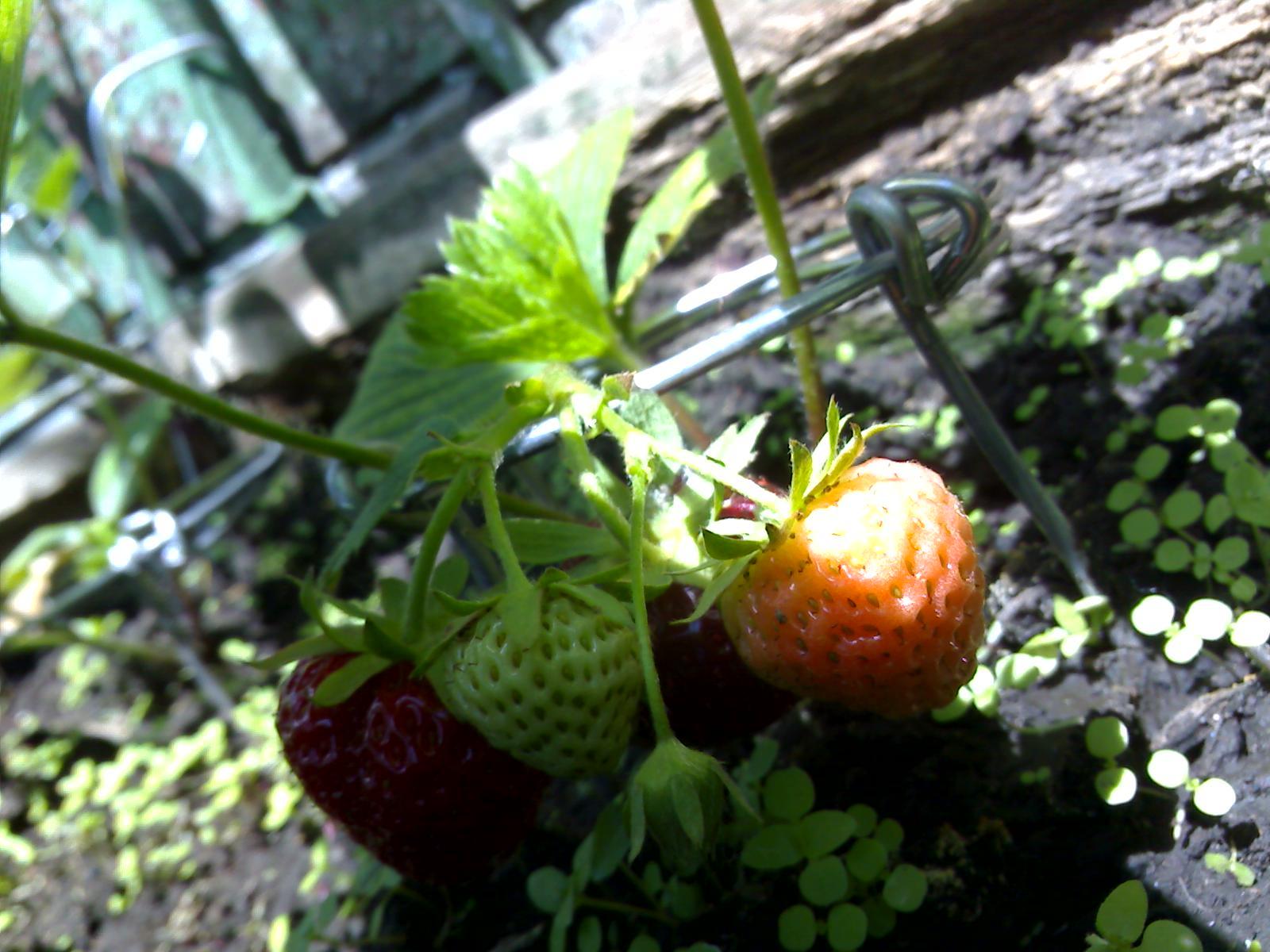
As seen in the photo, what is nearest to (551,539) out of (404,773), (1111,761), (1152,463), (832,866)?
(404,773)

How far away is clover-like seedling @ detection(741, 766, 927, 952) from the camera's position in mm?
617

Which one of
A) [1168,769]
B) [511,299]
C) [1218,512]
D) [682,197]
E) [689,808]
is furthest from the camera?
[682,197]

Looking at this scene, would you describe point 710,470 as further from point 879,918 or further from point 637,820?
point 879,918

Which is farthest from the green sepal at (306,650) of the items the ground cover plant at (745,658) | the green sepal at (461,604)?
the green sepal at (461,604)

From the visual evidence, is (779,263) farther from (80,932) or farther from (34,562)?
(34,562)

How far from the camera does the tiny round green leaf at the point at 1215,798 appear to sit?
57 cm

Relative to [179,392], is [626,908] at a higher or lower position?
lower

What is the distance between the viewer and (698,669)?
62cm

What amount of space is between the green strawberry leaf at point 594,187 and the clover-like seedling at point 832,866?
0.55 meters

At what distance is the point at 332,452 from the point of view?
74cm

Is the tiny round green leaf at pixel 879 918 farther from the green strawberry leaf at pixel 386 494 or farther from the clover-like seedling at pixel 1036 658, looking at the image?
the green strawberry leaf at pixel 386 494

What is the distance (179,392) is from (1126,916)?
673mm

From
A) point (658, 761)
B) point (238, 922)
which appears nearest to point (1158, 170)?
point (658, 761)

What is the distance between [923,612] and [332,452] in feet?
1.45
